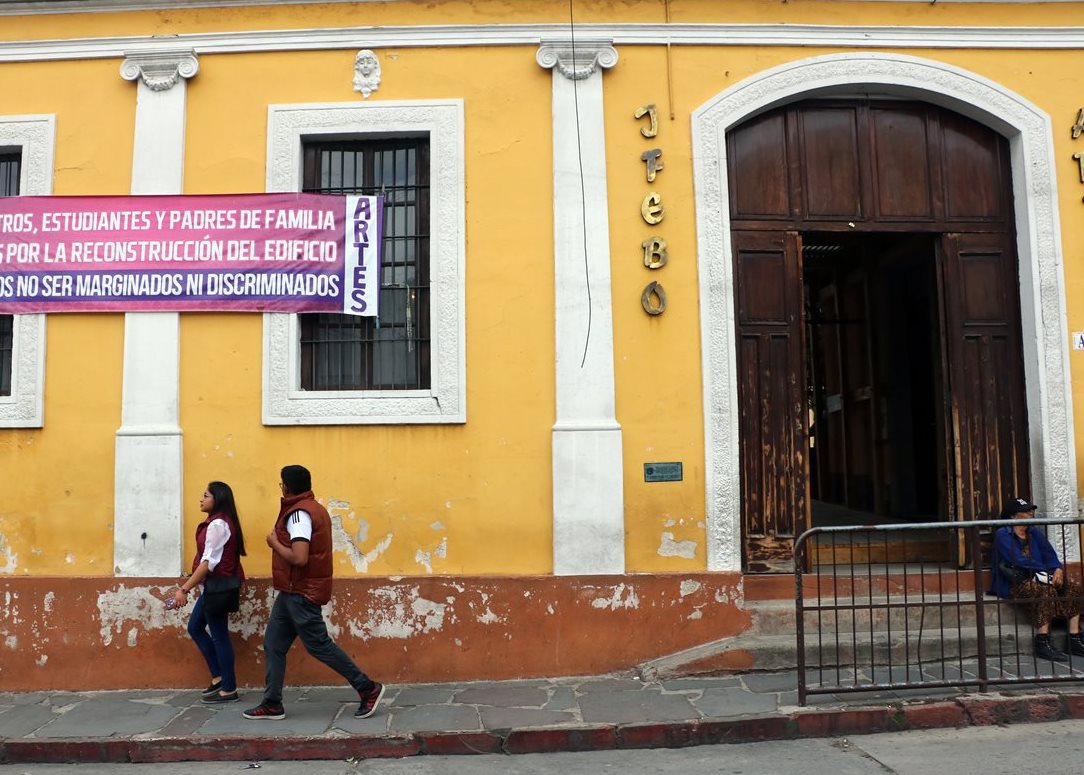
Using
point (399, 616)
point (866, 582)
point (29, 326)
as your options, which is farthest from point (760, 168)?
point (29, 326)

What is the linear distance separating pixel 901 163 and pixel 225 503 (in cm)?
654

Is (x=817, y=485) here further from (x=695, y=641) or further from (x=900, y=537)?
(x=695, y=641)

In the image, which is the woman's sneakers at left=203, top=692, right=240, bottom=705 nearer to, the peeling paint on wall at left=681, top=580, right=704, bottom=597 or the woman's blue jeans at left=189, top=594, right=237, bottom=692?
the woman's blue jeans at left=189, top=594, right=237, bottom=692

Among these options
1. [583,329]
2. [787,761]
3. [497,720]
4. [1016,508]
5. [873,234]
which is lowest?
[787,761]

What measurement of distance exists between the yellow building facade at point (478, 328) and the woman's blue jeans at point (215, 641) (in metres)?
0.42

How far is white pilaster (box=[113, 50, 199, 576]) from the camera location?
293 inches

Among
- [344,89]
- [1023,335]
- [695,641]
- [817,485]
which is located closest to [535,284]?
[344,89]

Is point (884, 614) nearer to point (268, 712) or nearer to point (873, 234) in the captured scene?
point (873, 234)

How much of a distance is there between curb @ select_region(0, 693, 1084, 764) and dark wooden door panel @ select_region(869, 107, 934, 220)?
14.5ft

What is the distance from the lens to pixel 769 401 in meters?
7.89

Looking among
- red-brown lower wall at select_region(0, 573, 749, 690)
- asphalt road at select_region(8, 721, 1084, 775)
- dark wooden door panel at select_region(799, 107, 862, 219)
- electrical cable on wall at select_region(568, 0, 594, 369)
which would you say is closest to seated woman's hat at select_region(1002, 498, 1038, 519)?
asphalt road at select_region(8, 721, 1084, 775)

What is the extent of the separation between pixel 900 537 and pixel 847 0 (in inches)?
190

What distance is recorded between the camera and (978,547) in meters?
6.37

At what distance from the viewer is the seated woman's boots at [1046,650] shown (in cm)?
673
